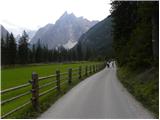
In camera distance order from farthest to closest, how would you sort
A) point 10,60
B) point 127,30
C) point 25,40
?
1. point 25,40
2. point 10,60
3. point 127,30

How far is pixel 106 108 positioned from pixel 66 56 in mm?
187859

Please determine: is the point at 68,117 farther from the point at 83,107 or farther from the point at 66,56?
the point at 66,56

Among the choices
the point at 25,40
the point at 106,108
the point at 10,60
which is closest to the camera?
the point at 106,108

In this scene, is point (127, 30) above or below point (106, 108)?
above

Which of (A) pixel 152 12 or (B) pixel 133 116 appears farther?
(A) pixel 152 12

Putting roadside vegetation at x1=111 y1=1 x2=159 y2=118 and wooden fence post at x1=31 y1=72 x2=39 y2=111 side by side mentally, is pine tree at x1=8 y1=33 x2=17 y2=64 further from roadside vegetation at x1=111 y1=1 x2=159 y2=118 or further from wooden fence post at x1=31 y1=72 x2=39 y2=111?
wooden fence post at x1=31 y1=72 x2=39 y2=111

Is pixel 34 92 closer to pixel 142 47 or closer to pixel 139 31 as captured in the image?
pixel 142 47

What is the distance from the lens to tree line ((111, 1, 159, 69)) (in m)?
19.4

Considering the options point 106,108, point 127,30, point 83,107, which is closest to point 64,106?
point 83,107

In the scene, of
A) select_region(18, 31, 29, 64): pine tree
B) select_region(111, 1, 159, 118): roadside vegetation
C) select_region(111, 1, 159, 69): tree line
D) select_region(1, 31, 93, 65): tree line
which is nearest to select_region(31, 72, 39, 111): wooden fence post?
select_region(111, 1, 159, 118): roadside vegetation

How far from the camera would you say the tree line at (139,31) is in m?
19.4

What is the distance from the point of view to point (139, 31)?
23219 mm

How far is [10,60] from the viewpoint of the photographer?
11594 centimetres

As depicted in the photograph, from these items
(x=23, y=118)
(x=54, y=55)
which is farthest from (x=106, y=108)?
(x=54, y=55)
